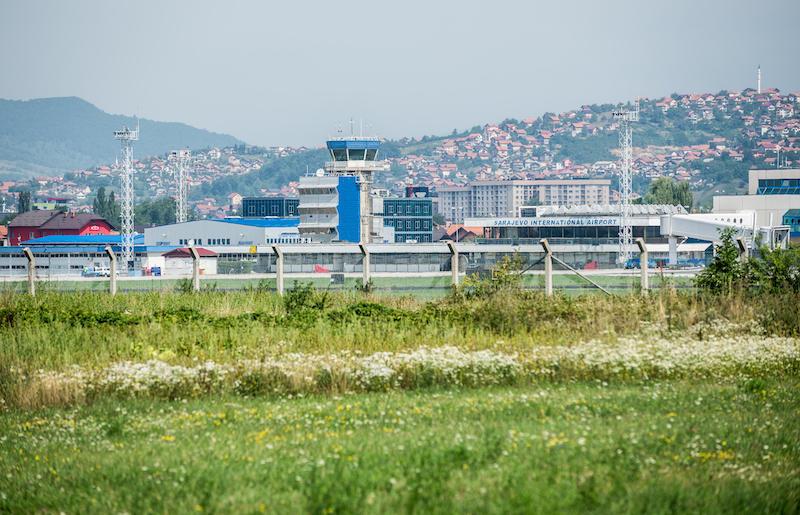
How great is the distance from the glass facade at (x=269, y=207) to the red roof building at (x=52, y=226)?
146 feet

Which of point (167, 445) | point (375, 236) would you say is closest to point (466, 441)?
point (167, 445)

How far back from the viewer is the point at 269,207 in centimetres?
19400

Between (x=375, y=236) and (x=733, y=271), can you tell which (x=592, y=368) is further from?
(x=375, y=236)

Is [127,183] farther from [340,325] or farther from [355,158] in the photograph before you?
[340,325]

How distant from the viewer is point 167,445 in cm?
966

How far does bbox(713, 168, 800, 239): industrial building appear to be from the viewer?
422 ft

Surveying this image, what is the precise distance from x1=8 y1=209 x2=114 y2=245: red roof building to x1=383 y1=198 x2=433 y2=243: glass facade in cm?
4455

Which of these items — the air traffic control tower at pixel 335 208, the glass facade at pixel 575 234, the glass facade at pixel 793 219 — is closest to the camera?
the air traffic control tower at pixel 335 208

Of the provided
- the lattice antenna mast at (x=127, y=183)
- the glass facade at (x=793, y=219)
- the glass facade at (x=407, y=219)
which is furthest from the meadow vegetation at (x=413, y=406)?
the glass facade at (x=407, y=219)

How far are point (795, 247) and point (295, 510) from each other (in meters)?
16.4

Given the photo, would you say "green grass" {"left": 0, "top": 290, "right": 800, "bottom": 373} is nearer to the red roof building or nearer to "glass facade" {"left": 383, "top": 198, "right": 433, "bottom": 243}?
the red roof building

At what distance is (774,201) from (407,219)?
58486 millimetres

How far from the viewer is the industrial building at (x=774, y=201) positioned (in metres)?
129

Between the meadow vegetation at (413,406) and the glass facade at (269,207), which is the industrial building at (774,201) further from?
the meadow vegetation at (413,406)
